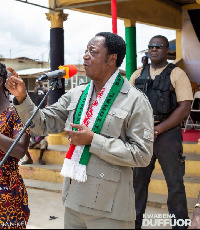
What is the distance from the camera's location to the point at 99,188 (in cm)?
216

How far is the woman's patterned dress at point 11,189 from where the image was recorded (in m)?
2.71

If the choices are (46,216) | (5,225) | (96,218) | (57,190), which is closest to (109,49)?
(96,218)

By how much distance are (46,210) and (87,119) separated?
348cm

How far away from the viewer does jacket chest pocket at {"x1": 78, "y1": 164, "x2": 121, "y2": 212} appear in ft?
7.04

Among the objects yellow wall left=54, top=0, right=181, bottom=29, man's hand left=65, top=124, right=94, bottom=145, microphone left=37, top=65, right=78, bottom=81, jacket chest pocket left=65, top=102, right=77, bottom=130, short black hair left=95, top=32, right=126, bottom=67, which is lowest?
man's hand left=65, top=124, right=94, bottom=145

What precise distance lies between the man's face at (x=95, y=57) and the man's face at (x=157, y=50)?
168 cm

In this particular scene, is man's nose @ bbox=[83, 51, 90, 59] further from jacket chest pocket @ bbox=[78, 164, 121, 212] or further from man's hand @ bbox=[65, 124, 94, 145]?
jacket chest pocket @ bbox=[78, 164, 121, 212]

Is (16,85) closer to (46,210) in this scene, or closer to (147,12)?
(46,210)

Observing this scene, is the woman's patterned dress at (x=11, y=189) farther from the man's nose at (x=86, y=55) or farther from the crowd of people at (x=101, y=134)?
the man's nose at (x=86, y=55)

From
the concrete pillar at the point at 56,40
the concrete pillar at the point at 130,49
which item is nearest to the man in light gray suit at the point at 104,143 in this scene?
the concrete pillar at the point at 56,40

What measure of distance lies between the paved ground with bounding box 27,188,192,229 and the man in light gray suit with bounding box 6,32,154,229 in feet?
7.68

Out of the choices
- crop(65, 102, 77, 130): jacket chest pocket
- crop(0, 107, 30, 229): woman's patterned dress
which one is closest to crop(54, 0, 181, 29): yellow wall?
crop(0, 107, 30, 229): woman's patterned dress

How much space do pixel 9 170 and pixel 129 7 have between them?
678 centimetres

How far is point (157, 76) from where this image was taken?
12.5ft
